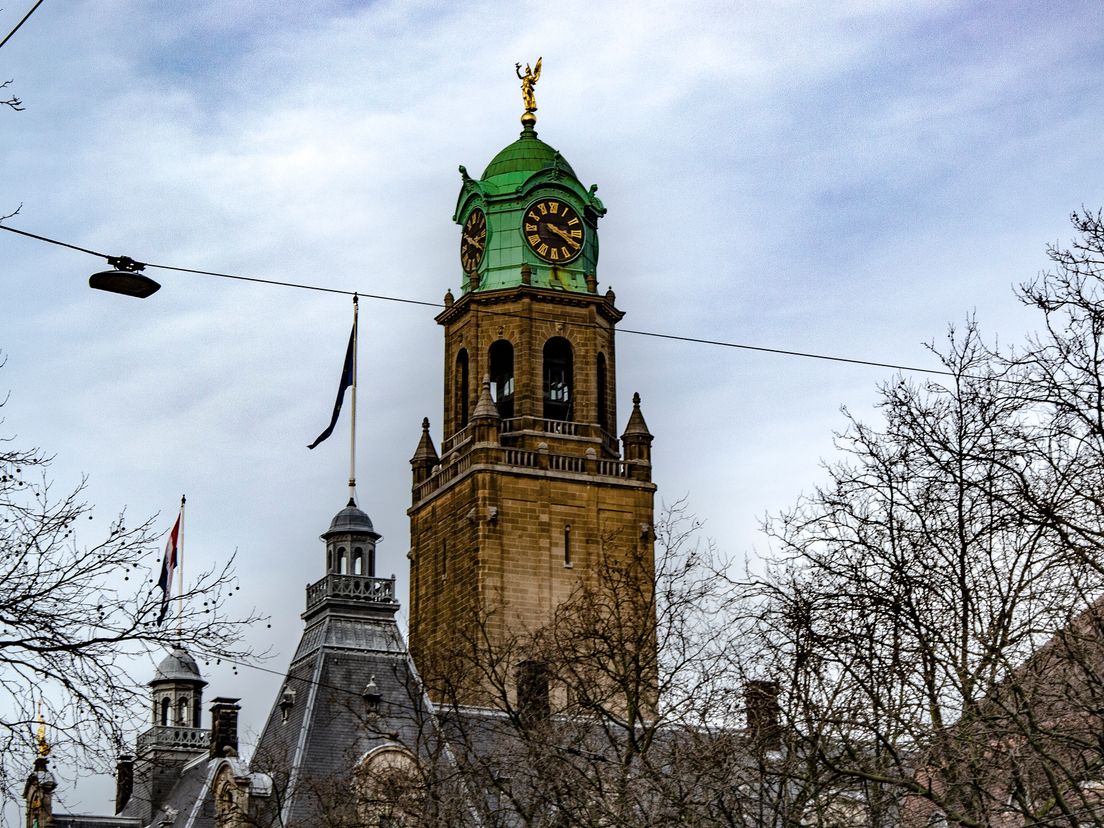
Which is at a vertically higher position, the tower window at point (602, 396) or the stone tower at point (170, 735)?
the tower window at point (602, 396)

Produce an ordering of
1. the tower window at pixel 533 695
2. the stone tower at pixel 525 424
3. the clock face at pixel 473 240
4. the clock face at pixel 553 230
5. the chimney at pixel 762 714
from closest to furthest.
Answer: the chimney at pixel 762 714 < the tower window at pixel 533 695 < the stone tower at pixel 525 424 < the clock face at pixel 553 230 < the clock face at pixel 473 240

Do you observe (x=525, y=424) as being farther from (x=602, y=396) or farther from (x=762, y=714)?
(x=762, y=714)

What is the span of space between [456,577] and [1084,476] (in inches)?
2255

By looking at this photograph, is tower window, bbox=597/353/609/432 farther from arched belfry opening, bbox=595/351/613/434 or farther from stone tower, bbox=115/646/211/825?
stone tower, bbox=115/646/211/825

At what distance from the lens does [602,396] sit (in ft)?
291

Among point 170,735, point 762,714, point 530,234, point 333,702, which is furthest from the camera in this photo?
point 530,234

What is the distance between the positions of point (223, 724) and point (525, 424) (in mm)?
20851

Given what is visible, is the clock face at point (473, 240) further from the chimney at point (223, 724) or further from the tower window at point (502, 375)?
the chimney at point (223, 724)

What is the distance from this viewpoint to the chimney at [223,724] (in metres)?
69.2

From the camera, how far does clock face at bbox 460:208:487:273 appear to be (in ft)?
292

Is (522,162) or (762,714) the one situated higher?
(522,162)

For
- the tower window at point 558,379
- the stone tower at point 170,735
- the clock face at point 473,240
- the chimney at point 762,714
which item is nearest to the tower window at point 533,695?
the chimney at point 762,714

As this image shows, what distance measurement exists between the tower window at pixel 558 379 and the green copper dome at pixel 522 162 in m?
7.29

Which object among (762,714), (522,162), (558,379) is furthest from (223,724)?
(762,714)
